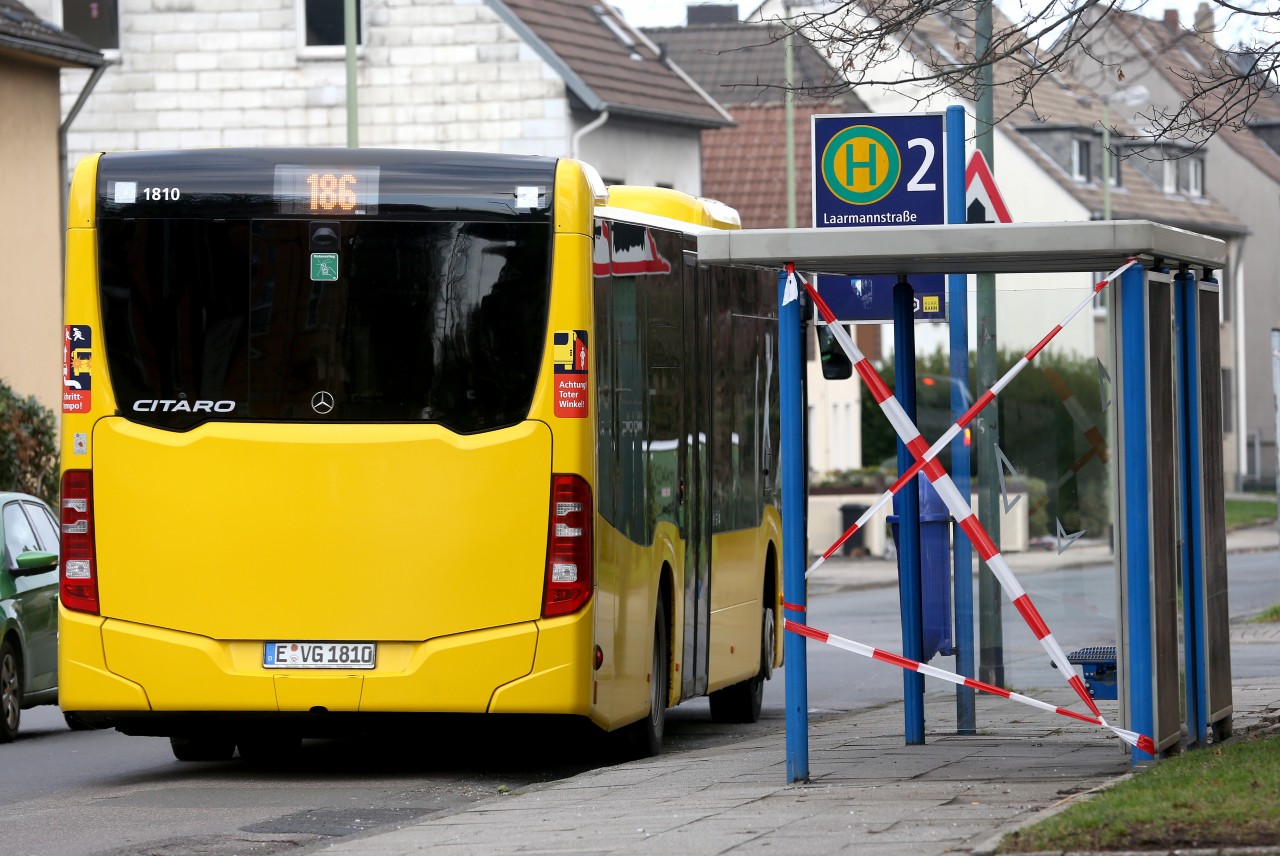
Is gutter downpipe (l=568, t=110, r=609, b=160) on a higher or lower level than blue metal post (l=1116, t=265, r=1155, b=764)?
higher

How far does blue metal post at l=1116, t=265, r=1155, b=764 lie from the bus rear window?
2.79 meters

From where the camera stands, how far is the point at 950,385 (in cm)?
1299

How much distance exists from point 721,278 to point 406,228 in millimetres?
3500

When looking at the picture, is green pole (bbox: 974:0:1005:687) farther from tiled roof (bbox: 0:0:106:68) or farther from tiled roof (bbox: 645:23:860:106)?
tiled roof (bbox: 645:23:860:106)

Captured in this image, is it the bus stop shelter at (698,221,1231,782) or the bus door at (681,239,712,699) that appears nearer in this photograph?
the bus stop shelter at (698,221,1231,782)

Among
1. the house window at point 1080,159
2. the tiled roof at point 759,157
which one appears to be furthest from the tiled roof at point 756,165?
the house window at point 1080,159

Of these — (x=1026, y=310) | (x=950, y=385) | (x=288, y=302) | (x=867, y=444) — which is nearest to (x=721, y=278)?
(x=950, y=385)

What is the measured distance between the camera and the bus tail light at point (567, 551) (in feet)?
36.4

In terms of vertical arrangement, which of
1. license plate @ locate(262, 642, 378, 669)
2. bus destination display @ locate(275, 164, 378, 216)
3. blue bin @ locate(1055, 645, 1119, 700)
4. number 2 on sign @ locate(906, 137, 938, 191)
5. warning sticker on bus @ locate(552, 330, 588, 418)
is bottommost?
blue bin @ locate(1055, 645, 1119, 700)

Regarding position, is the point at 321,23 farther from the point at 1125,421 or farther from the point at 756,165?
the point at 1125,421

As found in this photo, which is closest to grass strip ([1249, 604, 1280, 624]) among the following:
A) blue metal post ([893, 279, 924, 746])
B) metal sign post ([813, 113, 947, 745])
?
metal sign post ([813, 113, 947, 745])

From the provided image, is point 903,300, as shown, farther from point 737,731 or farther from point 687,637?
point 737,731

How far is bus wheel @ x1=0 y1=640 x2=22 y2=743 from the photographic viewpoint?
591 inches

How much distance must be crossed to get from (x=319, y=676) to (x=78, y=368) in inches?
75.2
